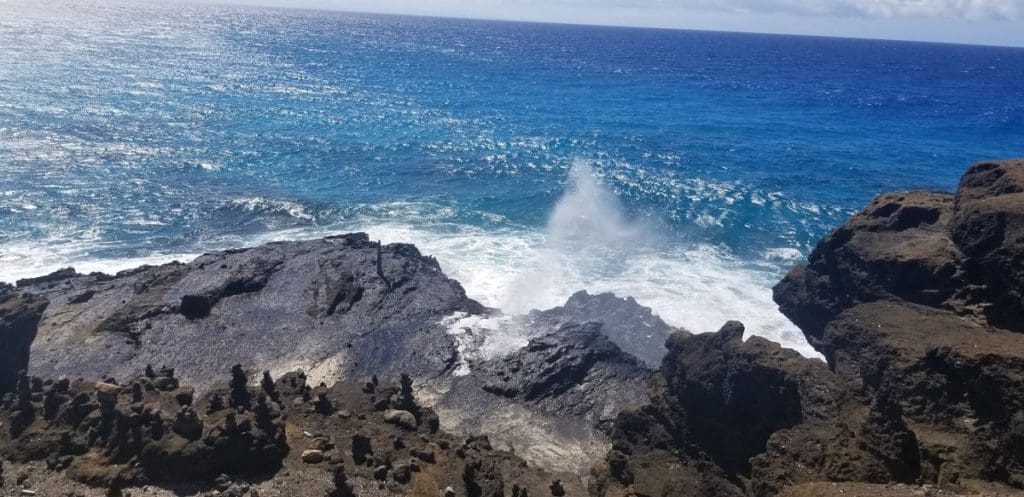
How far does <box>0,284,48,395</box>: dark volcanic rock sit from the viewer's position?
90.3ft

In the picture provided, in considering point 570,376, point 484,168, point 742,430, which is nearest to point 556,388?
point 570,376

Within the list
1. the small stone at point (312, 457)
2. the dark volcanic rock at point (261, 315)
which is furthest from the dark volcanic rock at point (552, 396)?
the small stone at point (312, 457)

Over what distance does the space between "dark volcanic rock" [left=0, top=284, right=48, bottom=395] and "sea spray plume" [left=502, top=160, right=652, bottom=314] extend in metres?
23.7

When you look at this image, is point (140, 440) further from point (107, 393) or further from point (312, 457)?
point (312, 457)

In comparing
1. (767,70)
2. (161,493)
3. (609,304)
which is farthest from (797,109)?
(161,493)

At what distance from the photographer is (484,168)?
6969cm

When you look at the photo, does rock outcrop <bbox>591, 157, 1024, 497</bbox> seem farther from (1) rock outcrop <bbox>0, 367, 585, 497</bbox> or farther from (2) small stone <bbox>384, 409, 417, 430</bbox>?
(2) small stone <bbox>384, 409, 417, 430</bbox>

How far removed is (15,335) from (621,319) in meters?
29.3

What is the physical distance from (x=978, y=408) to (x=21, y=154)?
7741 centimetres

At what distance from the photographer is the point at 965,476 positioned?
18.0m

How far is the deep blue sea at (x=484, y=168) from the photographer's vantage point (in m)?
46.9

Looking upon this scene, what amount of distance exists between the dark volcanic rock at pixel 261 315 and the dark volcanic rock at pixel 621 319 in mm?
4930

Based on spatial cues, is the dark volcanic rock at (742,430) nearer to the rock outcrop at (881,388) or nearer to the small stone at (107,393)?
the rock outcrop at (881,388)

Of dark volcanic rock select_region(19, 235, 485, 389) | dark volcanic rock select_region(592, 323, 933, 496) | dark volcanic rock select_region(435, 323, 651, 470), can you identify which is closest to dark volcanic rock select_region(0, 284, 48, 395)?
dark volcanic rock select_region(19, 235, 485, 389)
